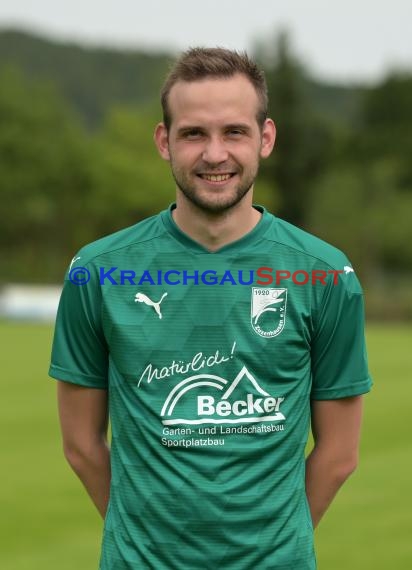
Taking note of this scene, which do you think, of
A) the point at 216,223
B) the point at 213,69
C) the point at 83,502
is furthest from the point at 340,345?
the point at 83,502

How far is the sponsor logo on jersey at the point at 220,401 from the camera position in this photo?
10.2ft

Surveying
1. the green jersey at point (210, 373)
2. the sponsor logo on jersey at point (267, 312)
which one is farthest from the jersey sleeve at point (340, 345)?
the sponsor logo on jersey at point (267, 312)

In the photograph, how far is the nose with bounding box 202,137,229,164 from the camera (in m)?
3.10

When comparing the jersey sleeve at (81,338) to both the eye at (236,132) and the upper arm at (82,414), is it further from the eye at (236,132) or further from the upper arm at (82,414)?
the eye at (236,132)

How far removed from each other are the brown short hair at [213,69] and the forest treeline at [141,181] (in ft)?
171

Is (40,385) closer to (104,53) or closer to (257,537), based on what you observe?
(257,537)

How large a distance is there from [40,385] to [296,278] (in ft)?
48.9

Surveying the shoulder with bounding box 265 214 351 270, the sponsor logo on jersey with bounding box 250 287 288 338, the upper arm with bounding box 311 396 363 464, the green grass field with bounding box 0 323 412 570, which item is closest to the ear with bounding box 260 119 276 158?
the shoulder with bounding box 265 214 351 270

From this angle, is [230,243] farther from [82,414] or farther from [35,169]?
[35,169]

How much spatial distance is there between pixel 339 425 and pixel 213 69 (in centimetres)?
114

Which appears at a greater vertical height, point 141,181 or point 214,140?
point 141,181

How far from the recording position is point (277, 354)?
3168 millimetres

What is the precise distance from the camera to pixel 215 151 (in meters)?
3.10

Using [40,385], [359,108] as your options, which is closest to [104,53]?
[359,108]
